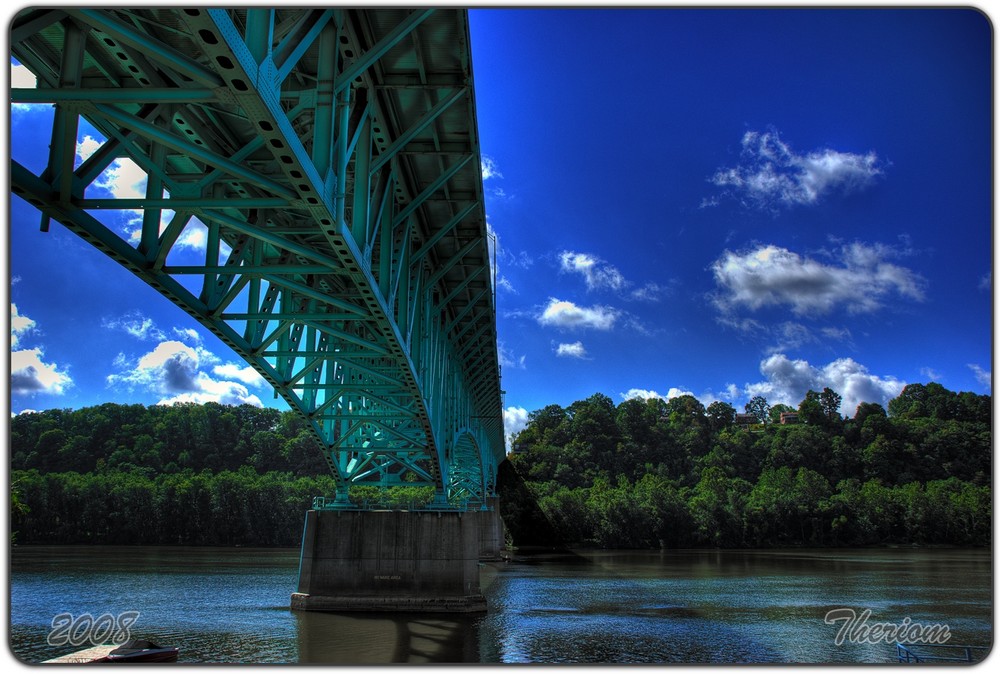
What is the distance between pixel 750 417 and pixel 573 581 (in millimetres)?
148019

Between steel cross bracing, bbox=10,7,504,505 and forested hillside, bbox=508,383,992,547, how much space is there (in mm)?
65010

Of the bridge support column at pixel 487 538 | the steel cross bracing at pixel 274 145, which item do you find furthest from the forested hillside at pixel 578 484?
the steel cross bracing at pixel 274 145

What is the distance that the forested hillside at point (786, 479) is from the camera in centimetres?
8719

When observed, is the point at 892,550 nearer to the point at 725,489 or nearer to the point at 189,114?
the point at 725,489

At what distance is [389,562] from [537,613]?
6.61 m

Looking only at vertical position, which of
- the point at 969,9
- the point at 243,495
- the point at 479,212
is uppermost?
the point at 479,212

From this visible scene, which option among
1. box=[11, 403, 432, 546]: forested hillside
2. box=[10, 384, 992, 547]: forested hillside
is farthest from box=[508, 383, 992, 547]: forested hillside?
box=[11, 403, 432, 546]: forested hillside

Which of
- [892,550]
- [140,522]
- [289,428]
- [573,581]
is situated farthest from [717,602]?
[289,428]

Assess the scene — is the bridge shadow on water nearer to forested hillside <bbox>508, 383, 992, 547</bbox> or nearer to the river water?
the river water

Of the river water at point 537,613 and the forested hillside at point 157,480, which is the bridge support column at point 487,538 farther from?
the forested hillside at point 157,480

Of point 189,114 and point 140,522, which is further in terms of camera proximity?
point 140,522

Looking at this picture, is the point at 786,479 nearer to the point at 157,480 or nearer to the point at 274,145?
the point at 157,480

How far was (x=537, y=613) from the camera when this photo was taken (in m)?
29.8

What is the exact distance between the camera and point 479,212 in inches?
766
